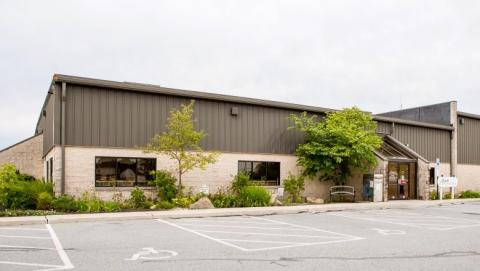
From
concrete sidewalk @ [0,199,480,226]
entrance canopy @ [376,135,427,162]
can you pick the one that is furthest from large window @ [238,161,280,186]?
entrance canopy @ [376,135,427,162]

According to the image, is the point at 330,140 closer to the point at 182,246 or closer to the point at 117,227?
the point at 117,227

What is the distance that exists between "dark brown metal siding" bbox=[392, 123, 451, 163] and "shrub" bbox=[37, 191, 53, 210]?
69.9ft

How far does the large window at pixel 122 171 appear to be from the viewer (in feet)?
63.7

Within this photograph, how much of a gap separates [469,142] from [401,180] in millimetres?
11997

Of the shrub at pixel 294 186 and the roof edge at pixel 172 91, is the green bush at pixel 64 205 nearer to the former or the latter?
the roof edge at pixel 172 91

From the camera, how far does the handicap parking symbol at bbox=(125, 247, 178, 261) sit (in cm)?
870

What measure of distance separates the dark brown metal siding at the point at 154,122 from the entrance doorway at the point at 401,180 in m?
→ 5.79

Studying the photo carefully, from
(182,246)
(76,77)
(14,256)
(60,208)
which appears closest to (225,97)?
(76,77)

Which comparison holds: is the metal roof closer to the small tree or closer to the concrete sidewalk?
the small tree

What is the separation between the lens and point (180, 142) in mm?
19797

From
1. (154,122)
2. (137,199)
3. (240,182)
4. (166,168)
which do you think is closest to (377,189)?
(240,182)

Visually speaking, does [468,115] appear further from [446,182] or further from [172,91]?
[172,91]

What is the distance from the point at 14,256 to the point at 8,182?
1121cm

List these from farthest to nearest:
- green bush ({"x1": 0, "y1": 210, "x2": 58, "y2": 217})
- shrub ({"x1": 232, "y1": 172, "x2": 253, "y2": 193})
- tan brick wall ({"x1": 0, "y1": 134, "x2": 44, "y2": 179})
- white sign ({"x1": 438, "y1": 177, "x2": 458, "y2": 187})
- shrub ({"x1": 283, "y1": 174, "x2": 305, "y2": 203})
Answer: tan brick wall ({"x1": 0, "y1": 134, "x2": 44, "y2": 179})
white sign ({"x1": 438, "y1": 177, "x2": 458, "y2": 187})
shrub ({"x1": 283, "y1": 174, "x2": 305, "y2": 203})
shrub ({"x1": 232, "y1": 172, "x2": 253, "y2": 193})
green bush ({"x1": 0, "y1": 210, "x2": 58, "y2": 217})
